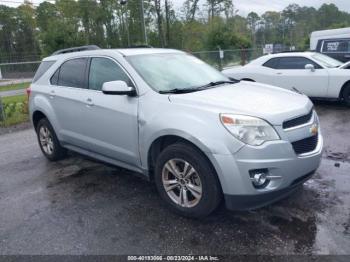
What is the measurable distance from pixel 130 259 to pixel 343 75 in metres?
7.83

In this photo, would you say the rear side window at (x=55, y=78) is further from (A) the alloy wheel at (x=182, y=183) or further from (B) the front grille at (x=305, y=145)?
(B) the front grille at (x=305, y=145)

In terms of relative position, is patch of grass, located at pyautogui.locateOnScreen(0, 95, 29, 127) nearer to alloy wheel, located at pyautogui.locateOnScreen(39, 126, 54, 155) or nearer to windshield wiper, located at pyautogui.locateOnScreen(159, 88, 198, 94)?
alloy wheel, located at pyautogui.locateOnScreen(39, 126, 54, 155)

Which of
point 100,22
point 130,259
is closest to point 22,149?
point 130,259

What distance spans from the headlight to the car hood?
7 cm

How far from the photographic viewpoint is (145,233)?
11.8 feet

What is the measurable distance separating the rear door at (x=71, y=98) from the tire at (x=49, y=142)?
34 cm

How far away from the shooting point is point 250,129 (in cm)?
341

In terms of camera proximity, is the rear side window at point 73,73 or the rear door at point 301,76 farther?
the rear door at point 301,76

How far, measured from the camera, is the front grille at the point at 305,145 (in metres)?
3.57

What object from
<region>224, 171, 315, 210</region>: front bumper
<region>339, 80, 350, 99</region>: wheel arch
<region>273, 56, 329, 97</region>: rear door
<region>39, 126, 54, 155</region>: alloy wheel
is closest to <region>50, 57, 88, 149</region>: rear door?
<region>39, 126, 54, 155</region>: alloy wheel

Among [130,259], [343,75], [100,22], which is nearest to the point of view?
[130,259]

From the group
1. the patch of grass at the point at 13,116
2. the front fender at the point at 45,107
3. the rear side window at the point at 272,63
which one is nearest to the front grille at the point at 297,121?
the front fender at the point at 45,107

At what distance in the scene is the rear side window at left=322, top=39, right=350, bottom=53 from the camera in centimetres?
1290

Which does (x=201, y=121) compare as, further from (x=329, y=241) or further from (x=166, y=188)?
(x=329, y=241)
